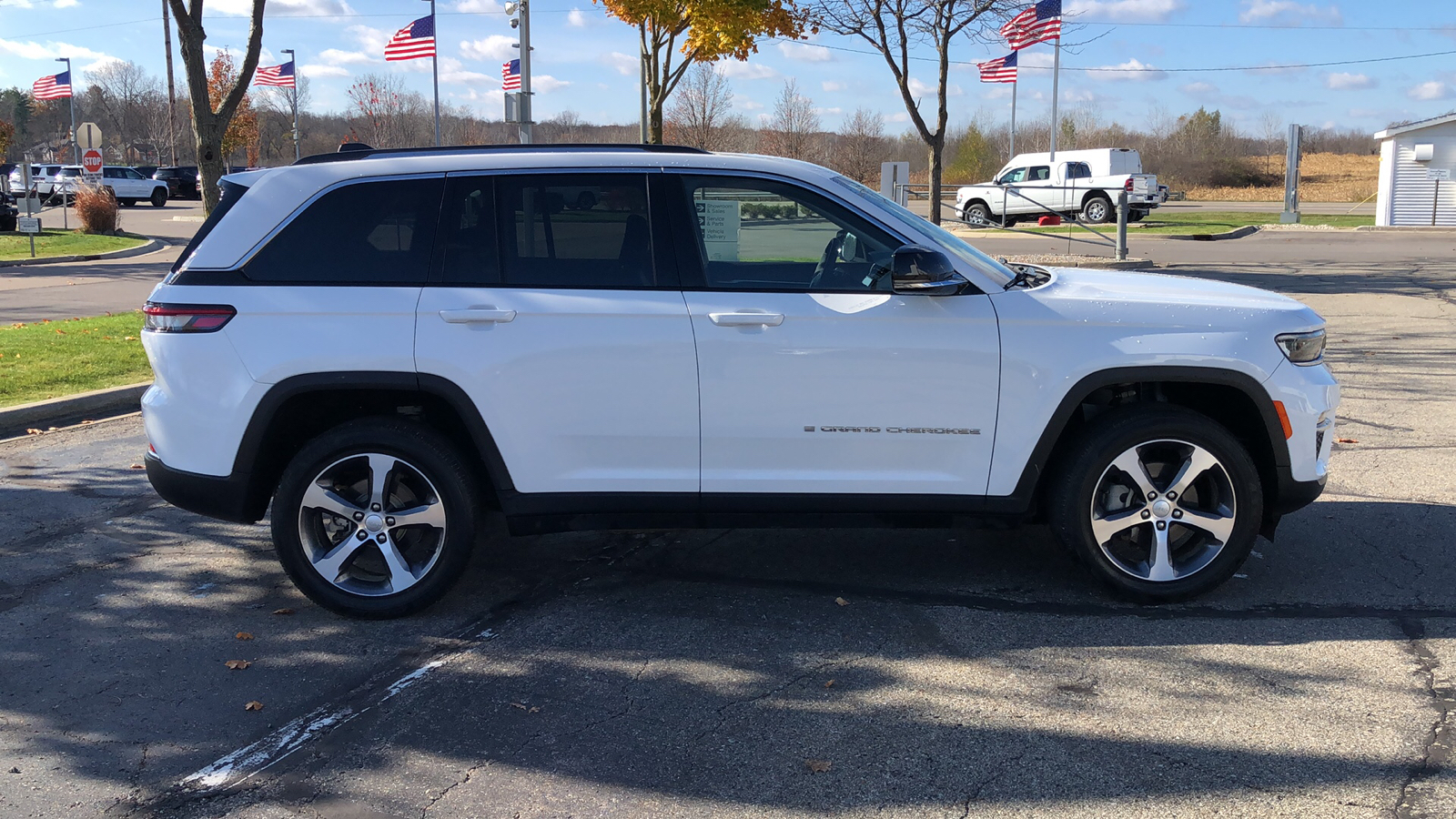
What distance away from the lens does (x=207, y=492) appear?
15.0ft

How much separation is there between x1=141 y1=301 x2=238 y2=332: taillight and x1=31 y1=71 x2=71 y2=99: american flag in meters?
41.5

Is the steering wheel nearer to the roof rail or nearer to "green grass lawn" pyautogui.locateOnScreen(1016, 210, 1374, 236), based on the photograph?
the roof rail

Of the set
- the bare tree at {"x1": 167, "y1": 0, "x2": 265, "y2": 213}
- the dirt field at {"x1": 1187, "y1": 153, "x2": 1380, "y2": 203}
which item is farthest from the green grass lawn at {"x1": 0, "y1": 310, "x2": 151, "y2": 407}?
the dirt field at {"x1": 1187, "y1": 153, "x2": 1380, "y2": 203}

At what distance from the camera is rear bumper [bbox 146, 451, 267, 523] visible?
4562mm

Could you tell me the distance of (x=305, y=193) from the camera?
456cm

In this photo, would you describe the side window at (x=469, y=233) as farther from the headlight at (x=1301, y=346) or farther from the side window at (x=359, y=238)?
the headlight at (x=1301, y=346)

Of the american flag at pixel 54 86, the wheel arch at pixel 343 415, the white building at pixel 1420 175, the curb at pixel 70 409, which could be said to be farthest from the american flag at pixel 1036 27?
the american flag at pixel 54 86

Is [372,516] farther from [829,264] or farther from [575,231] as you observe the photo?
[829,264]

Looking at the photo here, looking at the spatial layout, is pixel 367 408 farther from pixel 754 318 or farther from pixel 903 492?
pixel 903 492

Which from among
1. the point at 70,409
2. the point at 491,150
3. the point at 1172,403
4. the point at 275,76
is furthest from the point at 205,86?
the point at 275,76

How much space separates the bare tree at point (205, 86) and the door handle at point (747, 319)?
341 inches

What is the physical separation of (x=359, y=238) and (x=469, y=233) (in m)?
0.44

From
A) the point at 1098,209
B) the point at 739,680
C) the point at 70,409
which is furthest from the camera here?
the point at 1098,209

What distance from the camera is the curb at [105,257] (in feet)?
72.4
